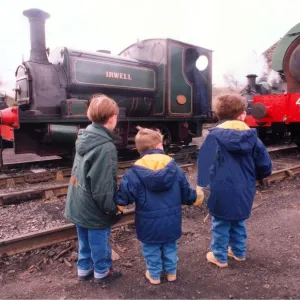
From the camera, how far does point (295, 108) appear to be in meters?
7.23

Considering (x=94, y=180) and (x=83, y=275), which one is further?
(x=83, y=275)

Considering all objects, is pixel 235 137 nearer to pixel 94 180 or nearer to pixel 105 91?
pixel 94 180

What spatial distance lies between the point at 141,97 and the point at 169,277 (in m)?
5.51

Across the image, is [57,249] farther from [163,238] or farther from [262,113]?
[262,113]

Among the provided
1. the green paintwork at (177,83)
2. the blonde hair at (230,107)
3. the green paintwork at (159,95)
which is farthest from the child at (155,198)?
the green paintwork at (177,83)

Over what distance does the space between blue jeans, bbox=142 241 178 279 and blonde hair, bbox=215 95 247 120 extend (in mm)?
1063

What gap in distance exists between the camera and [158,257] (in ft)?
7.79

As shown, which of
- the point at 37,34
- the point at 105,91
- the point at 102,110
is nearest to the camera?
the point at 102,110

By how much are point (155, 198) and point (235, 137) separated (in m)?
0.74

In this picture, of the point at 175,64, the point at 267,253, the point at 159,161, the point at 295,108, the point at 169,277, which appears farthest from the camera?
the point at 175,64

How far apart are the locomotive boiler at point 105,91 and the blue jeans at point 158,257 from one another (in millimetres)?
3307

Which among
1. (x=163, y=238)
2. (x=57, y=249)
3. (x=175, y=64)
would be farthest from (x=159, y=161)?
(x=175, y=64)

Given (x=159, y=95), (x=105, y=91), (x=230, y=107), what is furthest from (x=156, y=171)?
(x=159, y=95)

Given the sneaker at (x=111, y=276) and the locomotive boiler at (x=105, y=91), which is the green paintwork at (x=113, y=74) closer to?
the locomotive boiler at (x=105, y=91)
